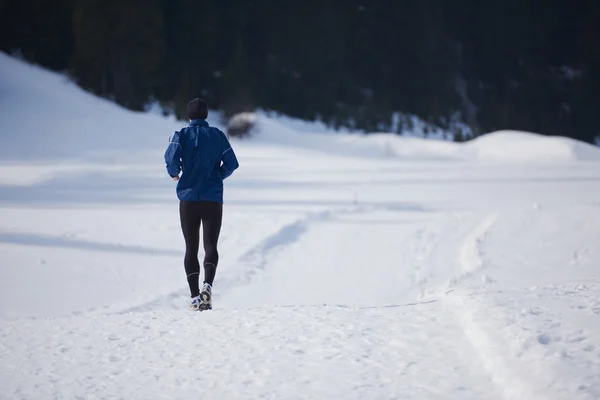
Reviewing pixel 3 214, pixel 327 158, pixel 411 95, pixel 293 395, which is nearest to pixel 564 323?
pixel 293 395

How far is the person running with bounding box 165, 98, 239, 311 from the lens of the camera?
5336mm

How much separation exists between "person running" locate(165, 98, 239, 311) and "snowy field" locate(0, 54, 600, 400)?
0.55 metres

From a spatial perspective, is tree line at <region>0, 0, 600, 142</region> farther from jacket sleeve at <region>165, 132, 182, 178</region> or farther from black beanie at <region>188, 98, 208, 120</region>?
jacket sleeve at <region>165, 132, 182, 178</region>

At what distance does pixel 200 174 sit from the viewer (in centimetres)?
534

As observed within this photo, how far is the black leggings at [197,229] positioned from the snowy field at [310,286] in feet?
1.53

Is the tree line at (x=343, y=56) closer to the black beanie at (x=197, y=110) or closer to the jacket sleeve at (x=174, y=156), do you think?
the black beanie at (x=197, y=110)

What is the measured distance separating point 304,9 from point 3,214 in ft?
99.1

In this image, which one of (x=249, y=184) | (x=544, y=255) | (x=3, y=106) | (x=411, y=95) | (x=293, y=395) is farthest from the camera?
(x=411, y=95)

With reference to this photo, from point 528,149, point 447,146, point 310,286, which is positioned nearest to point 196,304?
point 310,286

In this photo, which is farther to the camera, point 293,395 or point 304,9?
point 304,9

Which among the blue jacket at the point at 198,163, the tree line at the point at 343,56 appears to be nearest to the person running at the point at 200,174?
the blue jacket at the point at 198,163

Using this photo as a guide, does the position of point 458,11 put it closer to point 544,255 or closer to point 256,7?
point 256,7

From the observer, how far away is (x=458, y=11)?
44.9 metres

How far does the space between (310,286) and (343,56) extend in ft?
113
